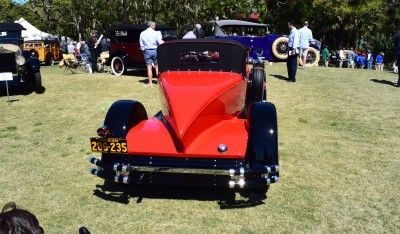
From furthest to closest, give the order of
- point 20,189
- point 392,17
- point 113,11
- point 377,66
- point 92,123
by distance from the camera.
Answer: point 113,11, point 392,17, point 377,66, point 92,123, point 20,189

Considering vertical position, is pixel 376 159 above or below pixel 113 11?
below

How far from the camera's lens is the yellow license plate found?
163 inches

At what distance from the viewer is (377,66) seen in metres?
20.3

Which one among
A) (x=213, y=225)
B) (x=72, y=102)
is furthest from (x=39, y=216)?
(x=72, y=102)

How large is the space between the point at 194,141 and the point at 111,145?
921mm

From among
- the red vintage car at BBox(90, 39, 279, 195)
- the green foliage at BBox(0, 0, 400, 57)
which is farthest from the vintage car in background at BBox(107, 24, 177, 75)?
the green foliage at BBox(0, 0, 400, 57)

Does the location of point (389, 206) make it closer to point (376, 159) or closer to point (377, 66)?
point (376, 159)

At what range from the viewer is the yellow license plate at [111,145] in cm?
415

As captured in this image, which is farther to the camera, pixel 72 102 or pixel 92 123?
pixel 72 102

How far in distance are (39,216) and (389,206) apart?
12.5 feet

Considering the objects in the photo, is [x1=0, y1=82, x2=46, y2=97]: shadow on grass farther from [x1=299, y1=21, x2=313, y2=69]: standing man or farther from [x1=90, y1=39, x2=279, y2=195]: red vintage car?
[x1=299, y1=21, x2=313, y2=69]: standing man

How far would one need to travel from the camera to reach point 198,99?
4.51 m

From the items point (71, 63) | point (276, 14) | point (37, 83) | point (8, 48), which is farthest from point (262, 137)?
point (276, 14)

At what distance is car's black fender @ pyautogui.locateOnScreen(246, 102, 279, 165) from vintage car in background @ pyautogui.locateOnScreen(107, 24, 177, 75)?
9.37m
